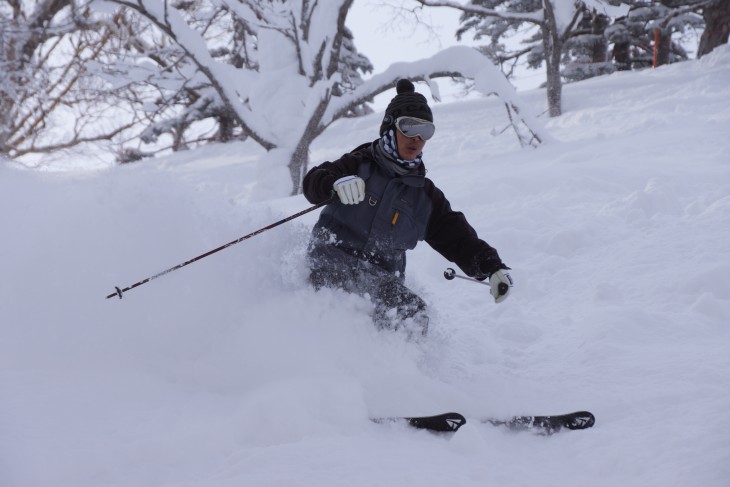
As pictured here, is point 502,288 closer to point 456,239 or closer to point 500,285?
point 500,285

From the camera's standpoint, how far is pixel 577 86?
1454cm

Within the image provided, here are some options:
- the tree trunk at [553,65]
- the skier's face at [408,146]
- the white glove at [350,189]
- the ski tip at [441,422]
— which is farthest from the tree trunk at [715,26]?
the ski tip at [441,422]

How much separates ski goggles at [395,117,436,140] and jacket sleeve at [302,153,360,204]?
36 centimetres

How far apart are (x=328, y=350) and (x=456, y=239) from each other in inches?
44.4

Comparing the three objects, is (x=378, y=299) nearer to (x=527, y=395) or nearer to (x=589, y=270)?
(x=527, y=395)

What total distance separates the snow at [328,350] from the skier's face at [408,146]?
34.6 inches

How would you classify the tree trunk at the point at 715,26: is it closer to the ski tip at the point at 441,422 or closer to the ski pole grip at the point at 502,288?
the ski pole grip at the point at 502,288

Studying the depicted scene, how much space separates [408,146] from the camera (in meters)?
3.04

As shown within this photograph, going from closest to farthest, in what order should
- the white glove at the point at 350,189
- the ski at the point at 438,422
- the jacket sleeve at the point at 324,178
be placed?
the ski at the point at 438,422
the white glove at the point at 350,189
the jacket sleeve at the point at 324,178

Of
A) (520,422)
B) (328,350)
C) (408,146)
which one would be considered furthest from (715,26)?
(328,350)

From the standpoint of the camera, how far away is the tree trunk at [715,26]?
46.4 ft

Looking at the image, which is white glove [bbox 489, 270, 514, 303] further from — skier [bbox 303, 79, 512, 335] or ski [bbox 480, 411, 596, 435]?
ski [bbox 480, 411, 596, 435]

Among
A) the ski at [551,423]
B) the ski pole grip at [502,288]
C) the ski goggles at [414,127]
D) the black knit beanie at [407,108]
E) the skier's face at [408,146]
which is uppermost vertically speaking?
the black knit beanie at [407,108]

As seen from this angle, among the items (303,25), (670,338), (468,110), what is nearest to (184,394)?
(670,338)
